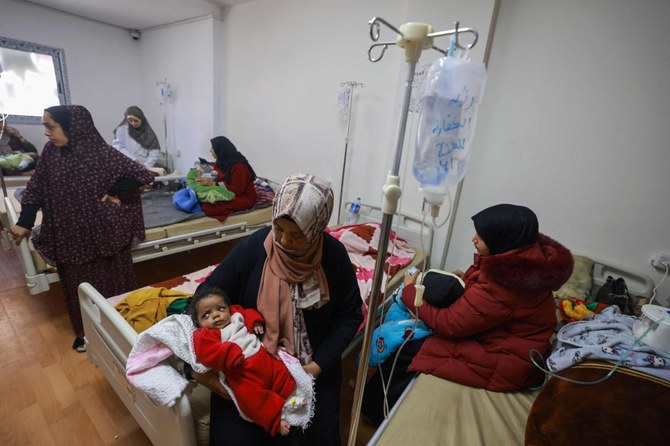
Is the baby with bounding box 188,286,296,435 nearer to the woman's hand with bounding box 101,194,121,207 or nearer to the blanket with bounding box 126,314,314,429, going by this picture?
the blanket with bounding box 126,314,314,429

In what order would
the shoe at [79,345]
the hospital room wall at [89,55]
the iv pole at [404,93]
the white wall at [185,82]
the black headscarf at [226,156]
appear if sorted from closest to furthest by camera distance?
the iv pole at [404,93]
the shoe at [79,345]
the black headscarf at [226,156]
the white wall at [185,82]
the hospital room wall at [89,55]

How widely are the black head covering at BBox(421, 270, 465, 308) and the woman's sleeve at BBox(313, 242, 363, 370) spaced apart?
0.32 meters

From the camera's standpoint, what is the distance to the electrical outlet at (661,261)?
194 centimetres

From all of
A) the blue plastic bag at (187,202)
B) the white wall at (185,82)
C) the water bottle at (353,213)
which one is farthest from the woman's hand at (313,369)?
the white wall at (185,82)

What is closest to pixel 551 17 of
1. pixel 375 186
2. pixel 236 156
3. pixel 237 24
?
pixel 375 186

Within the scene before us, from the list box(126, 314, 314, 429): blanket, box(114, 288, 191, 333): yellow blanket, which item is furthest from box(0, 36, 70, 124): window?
box(126, 314, 314, 429): blanket

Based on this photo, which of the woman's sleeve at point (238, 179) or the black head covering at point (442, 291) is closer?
the black head covering at point (442, 291)

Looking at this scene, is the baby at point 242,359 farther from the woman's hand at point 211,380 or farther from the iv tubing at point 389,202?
the iv tubing at point 389,202

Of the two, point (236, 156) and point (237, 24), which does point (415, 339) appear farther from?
point (237, 24)

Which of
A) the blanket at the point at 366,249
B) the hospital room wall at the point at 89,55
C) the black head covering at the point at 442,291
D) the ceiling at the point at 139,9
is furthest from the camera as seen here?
the hospital room wall at the point at 89,55

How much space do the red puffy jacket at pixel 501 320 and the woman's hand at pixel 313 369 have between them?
449 millimetres

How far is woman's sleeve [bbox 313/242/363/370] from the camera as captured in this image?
130 centimetres

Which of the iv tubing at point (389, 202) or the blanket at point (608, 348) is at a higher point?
the iv tubing at point (389, 202)

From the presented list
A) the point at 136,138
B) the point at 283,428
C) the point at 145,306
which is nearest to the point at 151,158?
the point at 136,138
